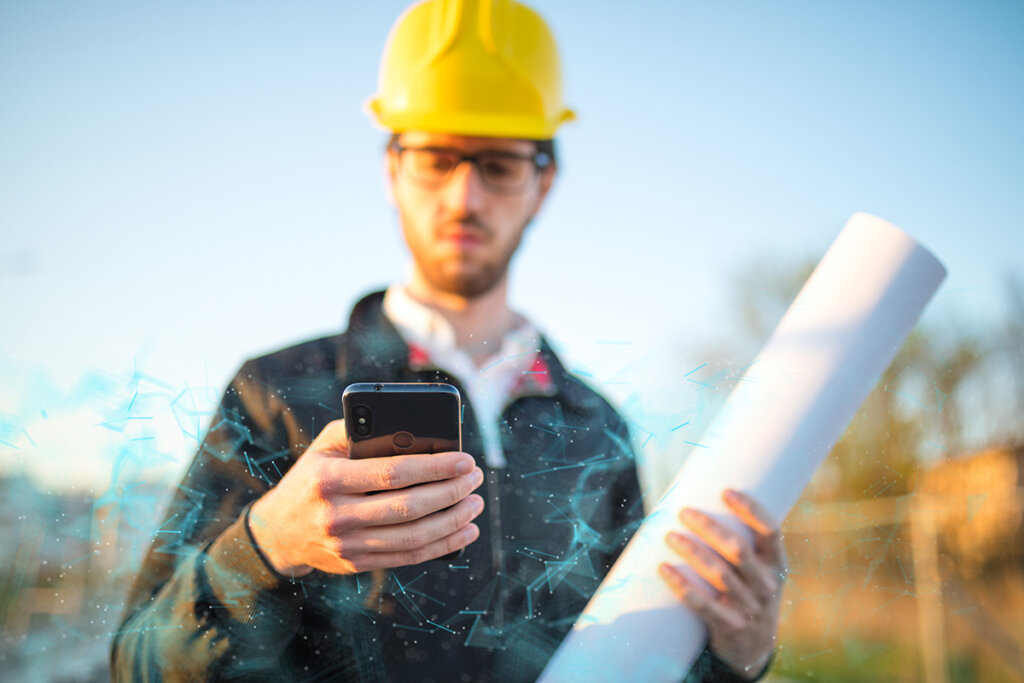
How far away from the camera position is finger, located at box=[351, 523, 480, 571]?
686 millimetres

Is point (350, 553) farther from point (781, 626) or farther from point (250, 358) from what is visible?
point (781, 626)

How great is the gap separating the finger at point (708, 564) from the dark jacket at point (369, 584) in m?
0.14

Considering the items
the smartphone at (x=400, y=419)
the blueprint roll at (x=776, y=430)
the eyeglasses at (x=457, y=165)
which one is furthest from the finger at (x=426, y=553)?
the eyeglasses at (x=457, y=165)

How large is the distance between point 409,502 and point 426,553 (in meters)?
0.08

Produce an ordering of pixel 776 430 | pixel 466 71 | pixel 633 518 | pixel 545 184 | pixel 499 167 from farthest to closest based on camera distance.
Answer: pixel 545 184 < pixel 499 167 < pixel 466 71 < pixel 633 518 < pixel 776 430

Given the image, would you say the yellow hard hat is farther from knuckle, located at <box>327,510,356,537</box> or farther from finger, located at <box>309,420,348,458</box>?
knuckle, located at <box>327,510,356,537</box>

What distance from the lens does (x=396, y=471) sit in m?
0.66

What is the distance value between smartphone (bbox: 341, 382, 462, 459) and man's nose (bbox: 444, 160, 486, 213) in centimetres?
56

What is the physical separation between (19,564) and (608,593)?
0.93 metres

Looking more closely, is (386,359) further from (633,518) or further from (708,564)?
(708,564)

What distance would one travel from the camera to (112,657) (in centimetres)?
87

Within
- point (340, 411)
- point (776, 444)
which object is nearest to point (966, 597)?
point (776, 444)

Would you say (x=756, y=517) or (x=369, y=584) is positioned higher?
(x=756, y=517)

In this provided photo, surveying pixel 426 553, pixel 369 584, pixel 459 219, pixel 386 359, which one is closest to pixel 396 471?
pixel 426 553
